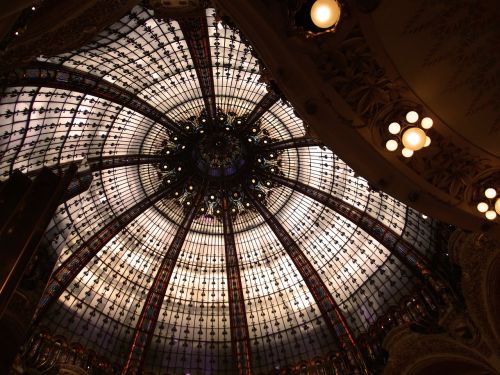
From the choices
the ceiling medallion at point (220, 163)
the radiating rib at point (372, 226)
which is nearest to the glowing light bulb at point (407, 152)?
the radiating rib at point (372, 226)

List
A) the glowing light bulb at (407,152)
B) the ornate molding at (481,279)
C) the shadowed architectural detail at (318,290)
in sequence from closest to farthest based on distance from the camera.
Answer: the glowing light bulb at (407,152)
the ornate molding at (481,279)
the shadowed architectural detail at (318,290)

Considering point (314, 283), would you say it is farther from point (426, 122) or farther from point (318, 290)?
point (426, 122)

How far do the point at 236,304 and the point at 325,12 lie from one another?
588 inches

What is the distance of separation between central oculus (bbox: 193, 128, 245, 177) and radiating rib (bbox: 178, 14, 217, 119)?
1538 millimetres

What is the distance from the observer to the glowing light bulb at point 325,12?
183 inches

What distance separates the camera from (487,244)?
1149 centimetres

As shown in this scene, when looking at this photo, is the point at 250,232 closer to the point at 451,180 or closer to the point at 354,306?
the point at 354,306

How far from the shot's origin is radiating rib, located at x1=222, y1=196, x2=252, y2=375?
16875 mm

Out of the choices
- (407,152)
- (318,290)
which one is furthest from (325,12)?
(318,290)

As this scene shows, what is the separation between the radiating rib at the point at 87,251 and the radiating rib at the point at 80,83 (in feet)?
11.2

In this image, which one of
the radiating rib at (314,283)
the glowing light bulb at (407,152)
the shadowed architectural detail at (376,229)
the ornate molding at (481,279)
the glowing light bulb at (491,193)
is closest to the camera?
the glowing light bulb at (407,152)

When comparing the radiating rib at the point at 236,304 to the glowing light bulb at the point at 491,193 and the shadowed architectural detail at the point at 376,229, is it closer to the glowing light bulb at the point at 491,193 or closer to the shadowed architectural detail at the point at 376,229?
the shadowed architectural detail at the point at 376,229

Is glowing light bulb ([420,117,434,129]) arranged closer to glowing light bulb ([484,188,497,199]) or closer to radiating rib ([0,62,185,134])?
glowing light bulb ([484,188,497,199])

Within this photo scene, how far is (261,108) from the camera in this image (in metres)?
16.8
